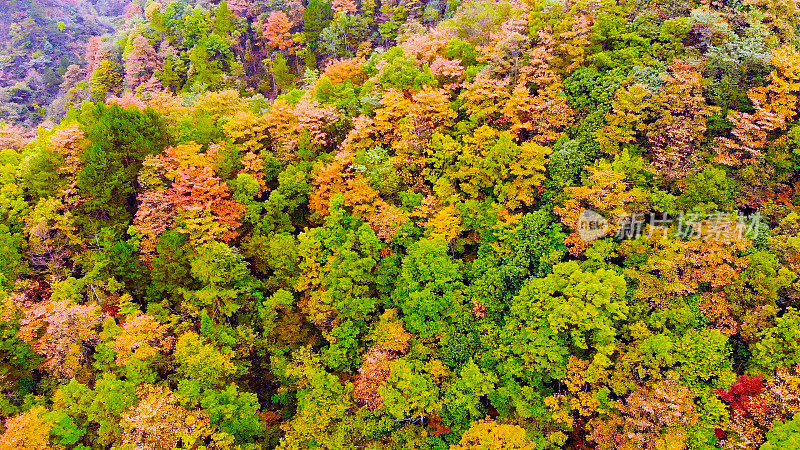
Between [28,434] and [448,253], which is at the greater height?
[448,253]

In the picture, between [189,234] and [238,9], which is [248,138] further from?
[238,9]

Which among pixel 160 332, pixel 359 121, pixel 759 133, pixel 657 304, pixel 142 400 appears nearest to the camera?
pixel 657 304

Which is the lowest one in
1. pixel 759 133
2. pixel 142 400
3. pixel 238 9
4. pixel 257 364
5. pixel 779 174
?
pixel 257 364

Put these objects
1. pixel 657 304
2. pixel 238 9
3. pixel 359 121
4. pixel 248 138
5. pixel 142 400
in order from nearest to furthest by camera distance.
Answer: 1. pixel 657 304
2. pixel 142 400
3. pixel 359 121
4. pixel 248 138
5. pixel 238 9

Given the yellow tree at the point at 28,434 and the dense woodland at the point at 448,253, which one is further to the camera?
the yellow tree at the point at 28,434

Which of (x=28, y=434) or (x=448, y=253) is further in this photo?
(x=448, y=253)

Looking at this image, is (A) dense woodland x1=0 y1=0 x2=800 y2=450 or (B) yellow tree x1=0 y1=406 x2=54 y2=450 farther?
(B) yellow tree x1=0 y1=406 x2=54 y2=450

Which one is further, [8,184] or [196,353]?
[8,184]

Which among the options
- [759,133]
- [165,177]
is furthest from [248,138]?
[759,133]
